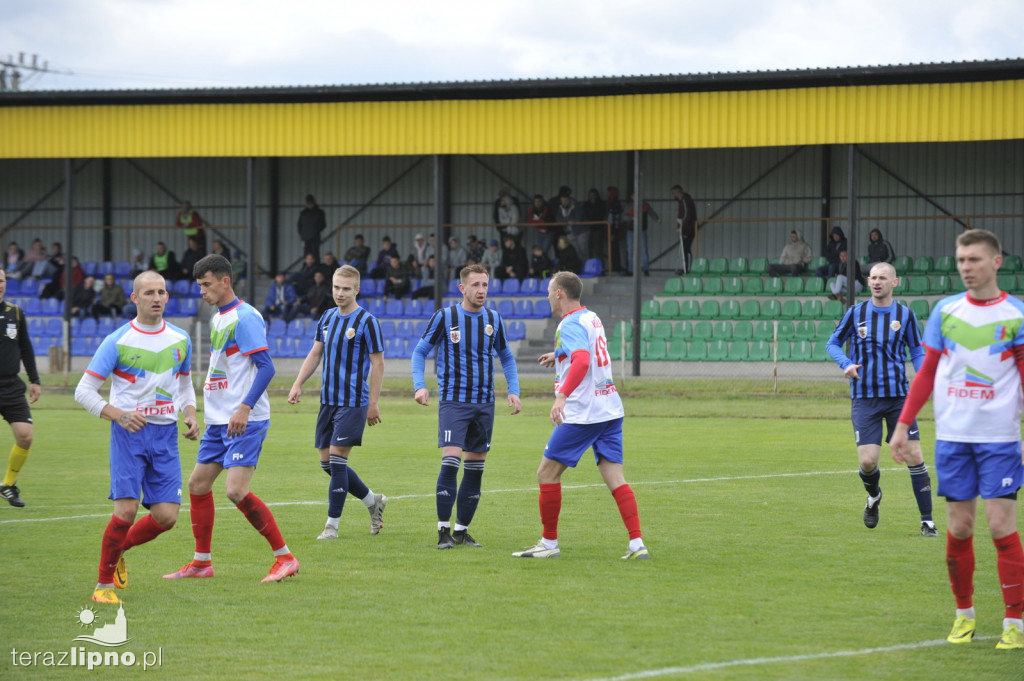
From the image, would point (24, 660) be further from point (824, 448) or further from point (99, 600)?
point (824, 448)

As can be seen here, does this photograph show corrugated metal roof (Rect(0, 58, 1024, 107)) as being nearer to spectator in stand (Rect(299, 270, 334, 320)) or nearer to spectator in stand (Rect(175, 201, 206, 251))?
spectator in stand (Rect(175, 201, 206, 251))

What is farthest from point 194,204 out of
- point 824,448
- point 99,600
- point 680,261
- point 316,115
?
point 99,600

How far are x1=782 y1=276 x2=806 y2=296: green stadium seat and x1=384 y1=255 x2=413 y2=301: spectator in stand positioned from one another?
33.7 ft

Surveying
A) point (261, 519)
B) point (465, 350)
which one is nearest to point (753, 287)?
point (465, 350)

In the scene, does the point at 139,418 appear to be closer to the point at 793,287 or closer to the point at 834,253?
the point at 793,287

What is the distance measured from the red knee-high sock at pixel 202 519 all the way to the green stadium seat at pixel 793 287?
953 inches

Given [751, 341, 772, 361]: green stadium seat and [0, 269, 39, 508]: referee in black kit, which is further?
[751, 341, 772, 361]: green stadium seat

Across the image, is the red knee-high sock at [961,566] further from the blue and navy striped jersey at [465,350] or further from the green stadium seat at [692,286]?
the green stadium seat at [692,286]

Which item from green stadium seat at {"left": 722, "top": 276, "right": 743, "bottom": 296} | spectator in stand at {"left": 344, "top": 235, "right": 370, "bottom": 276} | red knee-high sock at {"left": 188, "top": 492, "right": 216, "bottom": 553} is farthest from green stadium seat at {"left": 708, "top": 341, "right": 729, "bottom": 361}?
red knee-high sock at {"left": 188, "top": 492, "right": 216, "bottom": 553}

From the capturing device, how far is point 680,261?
107ft

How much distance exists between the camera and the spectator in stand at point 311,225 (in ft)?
113

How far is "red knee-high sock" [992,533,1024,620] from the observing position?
19.5 ft

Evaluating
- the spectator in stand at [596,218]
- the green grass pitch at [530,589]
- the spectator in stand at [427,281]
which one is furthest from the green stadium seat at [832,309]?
the green grass pitch at [530,589]

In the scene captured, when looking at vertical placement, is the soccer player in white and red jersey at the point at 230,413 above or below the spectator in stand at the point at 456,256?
below
